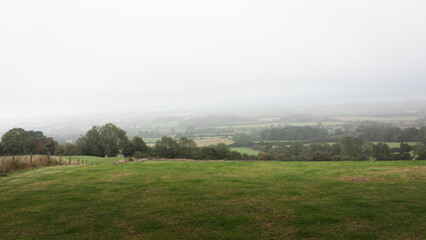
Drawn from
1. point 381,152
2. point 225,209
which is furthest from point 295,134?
point 225,209

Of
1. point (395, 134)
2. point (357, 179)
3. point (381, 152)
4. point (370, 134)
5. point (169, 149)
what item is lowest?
point (381, 152)

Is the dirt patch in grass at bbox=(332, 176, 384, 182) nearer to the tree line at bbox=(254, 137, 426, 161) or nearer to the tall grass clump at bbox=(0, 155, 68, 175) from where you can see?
the tall grass clump at bbox=(0, 155, 68, 175)

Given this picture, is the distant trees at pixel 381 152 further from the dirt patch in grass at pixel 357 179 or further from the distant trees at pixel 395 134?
the dirt patch in grass at pixel 357 179

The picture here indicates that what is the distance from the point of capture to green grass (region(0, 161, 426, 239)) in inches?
254

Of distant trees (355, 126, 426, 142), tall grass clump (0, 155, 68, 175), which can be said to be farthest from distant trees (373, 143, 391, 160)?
tall grass clump (0, 155, 68, 175)

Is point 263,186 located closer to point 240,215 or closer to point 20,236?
point 240,215

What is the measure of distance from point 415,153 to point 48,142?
82.4m

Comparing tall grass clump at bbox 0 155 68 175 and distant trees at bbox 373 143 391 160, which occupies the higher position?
tall grass clump at bbox 0 155 68 175

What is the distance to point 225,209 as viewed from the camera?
320 inches

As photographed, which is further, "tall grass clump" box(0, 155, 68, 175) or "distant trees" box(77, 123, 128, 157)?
"distant trees" box(77, 123, 128, 157)

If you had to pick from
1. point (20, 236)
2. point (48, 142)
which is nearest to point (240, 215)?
point (20, 236)

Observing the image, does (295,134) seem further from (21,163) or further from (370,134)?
(21,163)

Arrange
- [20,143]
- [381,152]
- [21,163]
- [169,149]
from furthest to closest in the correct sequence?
[20,143], [169,149], [381,152], [21,163]

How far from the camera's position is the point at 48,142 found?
186ft
